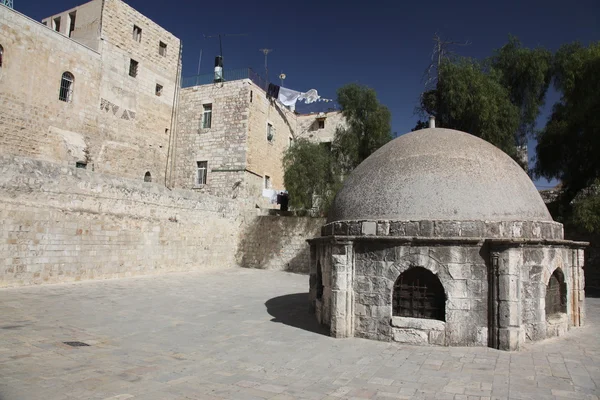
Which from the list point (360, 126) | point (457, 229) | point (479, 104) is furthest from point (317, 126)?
point (457, 229)

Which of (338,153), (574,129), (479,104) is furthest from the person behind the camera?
(338,153)

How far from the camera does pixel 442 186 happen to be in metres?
7.17

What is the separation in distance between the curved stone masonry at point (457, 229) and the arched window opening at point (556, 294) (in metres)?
0.99

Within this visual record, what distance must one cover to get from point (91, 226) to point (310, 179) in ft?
32.6

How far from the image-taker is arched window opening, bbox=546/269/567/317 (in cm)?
760

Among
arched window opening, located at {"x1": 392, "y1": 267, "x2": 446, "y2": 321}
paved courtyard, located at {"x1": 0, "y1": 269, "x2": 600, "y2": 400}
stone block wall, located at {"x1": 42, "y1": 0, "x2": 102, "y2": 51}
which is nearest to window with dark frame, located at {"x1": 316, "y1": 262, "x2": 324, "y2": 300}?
paved courtyard, located at {"x1": 0, "y1": 269, "x2": 600, "y2": 400}

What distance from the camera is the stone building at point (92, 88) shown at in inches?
668

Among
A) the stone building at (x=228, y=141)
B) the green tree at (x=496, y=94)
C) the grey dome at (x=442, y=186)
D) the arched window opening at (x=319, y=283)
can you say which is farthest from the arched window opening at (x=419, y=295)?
the stone building at (x=228, y=141)

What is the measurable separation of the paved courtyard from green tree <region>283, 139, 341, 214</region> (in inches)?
422

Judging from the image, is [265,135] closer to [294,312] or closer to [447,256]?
[294,312]

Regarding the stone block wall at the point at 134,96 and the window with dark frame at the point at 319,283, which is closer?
the window with dark frame at the point at 319,283

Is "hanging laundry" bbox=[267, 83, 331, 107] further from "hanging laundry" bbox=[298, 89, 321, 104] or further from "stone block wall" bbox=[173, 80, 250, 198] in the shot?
"stone block wall" bbox=[173, 80, 250, 198]

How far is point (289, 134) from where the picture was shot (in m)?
28.4

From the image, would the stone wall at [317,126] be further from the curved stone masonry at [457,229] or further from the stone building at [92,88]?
the curved stone masonry at [457,229]
